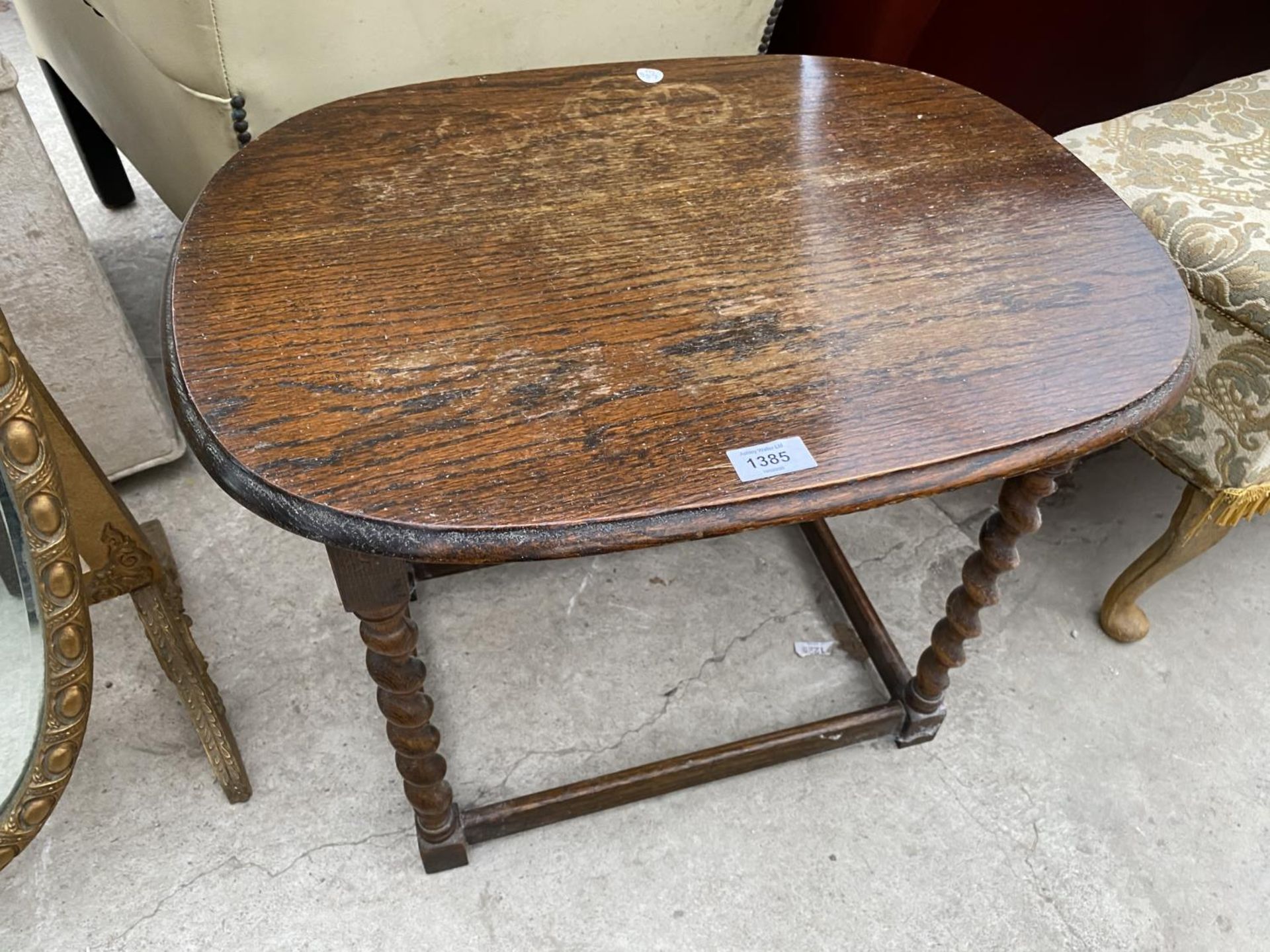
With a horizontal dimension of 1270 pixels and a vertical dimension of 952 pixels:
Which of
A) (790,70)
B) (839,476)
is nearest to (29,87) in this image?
(790,70)

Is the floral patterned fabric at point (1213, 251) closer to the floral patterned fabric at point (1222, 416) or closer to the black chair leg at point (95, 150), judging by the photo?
the floral patterned fabric at point (1222, 416)

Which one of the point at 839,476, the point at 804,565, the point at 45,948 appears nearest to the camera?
the point at 839,476

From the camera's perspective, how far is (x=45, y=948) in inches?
→ 38.2

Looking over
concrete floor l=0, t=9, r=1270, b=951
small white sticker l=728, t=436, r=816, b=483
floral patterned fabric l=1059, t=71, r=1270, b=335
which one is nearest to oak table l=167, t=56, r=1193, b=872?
small white sticker l=728, t=436, r=816, b=483

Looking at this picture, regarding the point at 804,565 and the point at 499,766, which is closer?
the point at 499,766

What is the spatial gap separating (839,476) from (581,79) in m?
0.61

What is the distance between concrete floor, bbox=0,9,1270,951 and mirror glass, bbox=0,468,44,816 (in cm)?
33

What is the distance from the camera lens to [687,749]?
3.78 ft

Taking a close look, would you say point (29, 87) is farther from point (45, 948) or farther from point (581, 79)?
point (45, 948)

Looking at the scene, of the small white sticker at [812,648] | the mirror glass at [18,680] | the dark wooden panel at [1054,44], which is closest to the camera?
the mirror glass at [18,680]

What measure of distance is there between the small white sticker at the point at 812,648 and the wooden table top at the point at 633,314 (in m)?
0.61

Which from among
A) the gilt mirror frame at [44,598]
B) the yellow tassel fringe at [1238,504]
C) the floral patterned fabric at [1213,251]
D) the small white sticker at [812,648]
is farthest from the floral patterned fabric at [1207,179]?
the gilt mirror frame at [44,598]

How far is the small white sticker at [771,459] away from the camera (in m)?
0.64

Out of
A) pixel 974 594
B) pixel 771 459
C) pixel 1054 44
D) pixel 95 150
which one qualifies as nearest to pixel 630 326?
pixel 771 459
